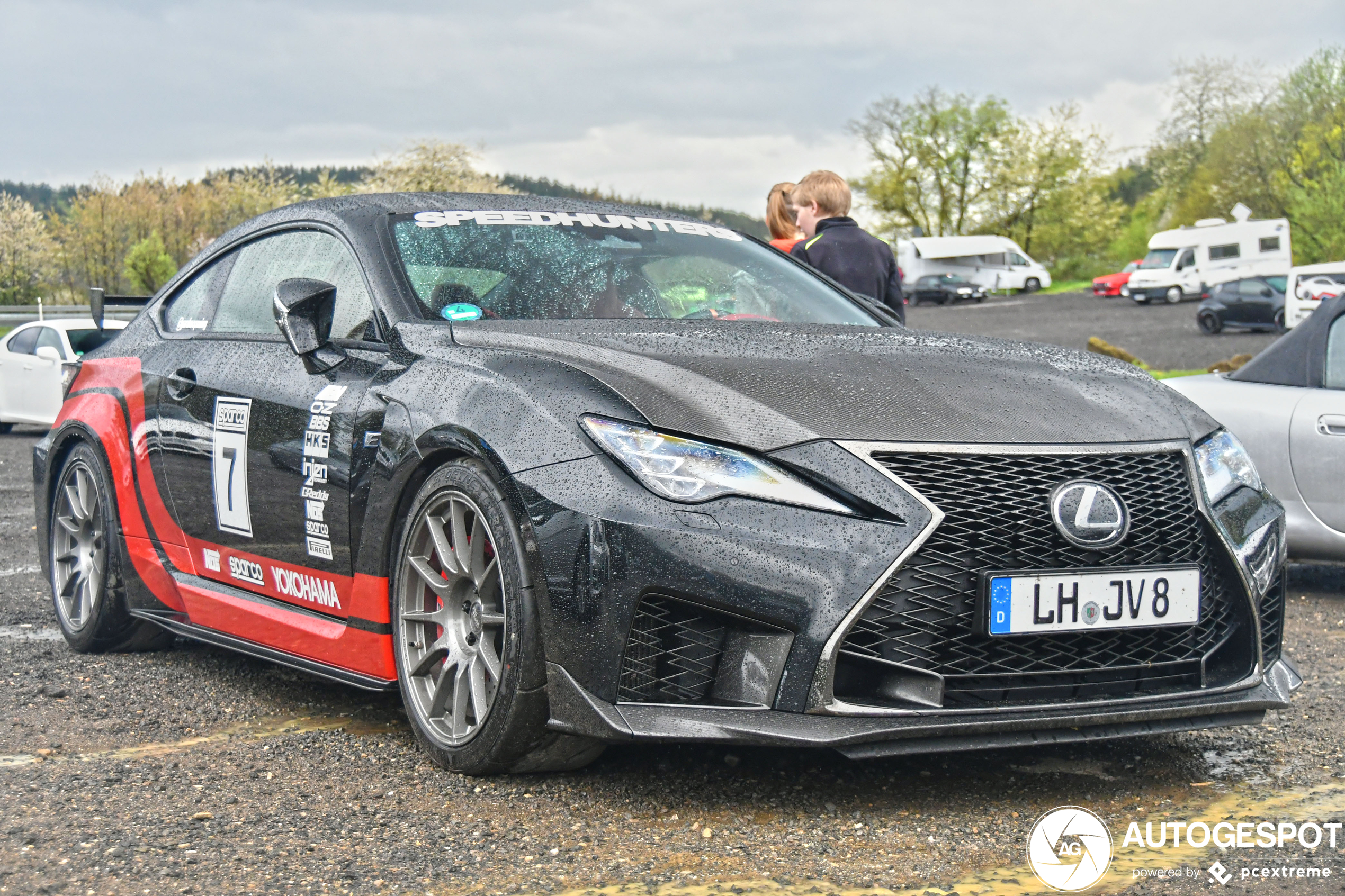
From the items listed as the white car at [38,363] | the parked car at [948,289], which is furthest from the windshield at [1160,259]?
the white car at [38,363]

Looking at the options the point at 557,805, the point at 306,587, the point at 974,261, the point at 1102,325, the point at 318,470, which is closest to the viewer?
the point at 557,805

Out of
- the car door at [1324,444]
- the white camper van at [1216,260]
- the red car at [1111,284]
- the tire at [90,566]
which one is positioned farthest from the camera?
the red car at [1111,284]

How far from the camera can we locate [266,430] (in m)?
4.12

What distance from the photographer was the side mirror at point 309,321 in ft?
12.8

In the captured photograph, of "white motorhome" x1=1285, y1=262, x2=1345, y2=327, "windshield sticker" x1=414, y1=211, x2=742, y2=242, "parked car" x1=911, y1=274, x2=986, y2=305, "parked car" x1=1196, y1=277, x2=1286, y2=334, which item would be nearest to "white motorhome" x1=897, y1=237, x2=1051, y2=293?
"parked car" x1=911, y1=274, x2=986, y2=305

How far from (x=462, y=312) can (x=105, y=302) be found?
2.59 metres

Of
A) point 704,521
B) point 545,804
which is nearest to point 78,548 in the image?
point 545,804

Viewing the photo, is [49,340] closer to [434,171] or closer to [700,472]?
[700,472]

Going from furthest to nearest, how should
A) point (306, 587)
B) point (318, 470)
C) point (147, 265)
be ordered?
point (147, 265) < point (306, 587) < point (318, 470)

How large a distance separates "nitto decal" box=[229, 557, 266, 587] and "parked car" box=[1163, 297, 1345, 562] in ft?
12.7

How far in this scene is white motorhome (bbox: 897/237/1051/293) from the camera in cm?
6481

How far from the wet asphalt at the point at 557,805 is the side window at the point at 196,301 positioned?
1259 mm

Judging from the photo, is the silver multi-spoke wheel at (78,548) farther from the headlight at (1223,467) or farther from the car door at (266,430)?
the headlight at (1223,467)

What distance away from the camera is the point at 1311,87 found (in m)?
59.9
